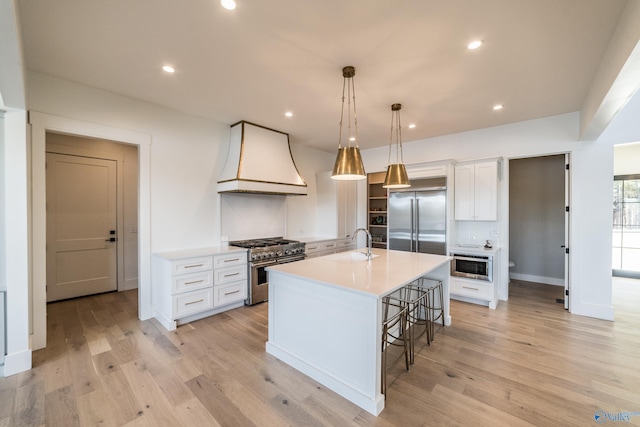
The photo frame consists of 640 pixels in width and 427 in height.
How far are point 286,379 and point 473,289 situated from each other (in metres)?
3.12

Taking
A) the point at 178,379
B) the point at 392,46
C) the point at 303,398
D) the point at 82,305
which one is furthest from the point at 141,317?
the point at 392,46

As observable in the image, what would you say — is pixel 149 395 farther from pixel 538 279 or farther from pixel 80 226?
pixel 538 279

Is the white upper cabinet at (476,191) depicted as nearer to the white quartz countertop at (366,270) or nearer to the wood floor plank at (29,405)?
the white quartz countertop at (366,270)

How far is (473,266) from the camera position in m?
4.03

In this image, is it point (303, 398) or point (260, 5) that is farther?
point (303, 398)

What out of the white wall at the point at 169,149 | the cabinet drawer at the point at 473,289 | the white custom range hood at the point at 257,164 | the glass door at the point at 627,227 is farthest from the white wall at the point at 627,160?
the white wall at the point at 169,149

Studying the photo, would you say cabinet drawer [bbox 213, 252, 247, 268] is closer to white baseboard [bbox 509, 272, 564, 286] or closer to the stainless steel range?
the stainless steel range

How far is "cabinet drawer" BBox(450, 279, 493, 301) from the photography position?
386cm

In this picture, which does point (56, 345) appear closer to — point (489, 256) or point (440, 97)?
point (440, 97)

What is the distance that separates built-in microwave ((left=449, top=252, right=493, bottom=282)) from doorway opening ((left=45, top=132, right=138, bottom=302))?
545 cm

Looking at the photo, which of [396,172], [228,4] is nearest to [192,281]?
[396,172]

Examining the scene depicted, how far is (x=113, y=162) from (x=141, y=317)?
2756 mm

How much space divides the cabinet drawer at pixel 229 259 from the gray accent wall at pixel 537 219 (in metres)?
5.37

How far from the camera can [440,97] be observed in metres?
3.18
